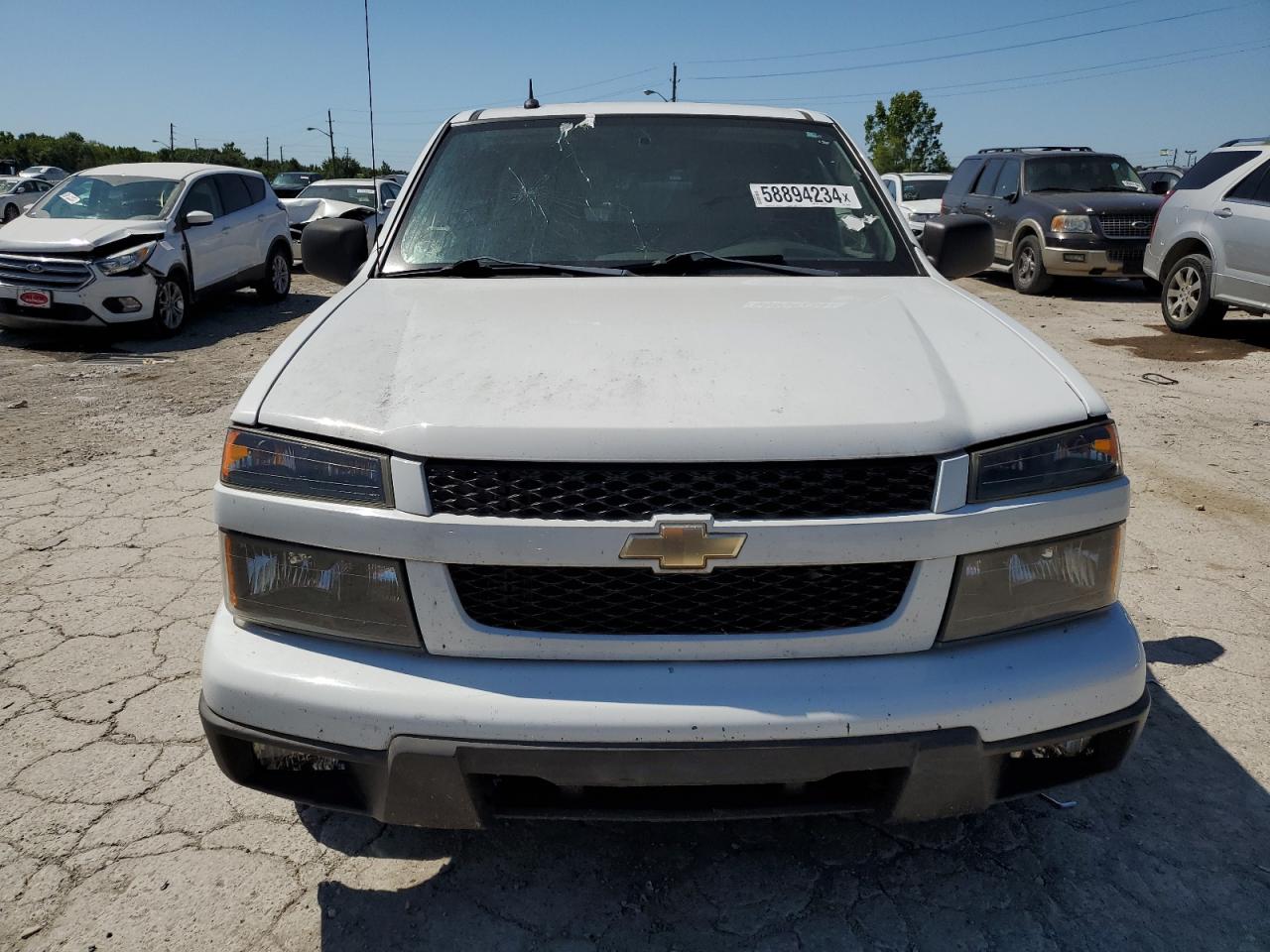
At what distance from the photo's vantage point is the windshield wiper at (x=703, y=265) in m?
2.89

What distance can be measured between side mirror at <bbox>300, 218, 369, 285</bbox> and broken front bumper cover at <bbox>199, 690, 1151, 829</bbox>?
1.85 m

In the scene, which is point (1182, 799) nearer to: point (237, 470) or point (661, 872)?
point (661, 872)

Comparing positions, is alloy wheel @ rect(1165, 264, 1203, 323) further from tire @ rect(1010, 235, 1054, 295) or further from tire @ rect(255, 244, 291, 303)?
tire @ rect(255, 244, 291, 303)

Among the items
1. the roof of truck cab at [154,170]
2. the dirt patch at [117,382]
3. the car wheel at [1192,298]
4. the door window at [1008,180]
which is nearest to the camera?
the dirt patch at [117,382]

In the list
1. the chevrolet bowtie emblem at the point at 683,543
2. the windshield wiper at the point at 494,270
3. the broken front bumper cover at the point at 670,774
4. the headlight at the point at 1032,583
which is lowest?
the broken front bumper cover at the point at 670,774

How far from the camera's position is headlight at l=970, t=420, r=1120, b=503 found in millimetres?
1927

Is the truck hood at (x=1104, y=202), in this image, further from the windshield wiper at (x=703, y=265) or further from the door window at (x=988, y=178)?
the windshield wiper at (x=703, y=265)

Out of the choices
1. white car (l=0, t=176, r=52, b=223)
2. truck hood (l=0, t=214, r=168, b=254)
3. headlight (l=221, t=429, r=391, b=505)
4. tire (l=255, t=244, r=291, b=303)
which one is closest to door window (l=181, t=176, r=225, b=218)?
truck hood (l=0, t=214, r=168, b=254)

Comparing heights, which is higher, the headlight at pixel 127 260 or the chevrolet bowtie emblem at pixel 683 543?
the chevrolet bowtie emblem at pixel 683 543

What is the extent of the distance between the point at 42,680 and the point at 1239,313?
1257 centimetres

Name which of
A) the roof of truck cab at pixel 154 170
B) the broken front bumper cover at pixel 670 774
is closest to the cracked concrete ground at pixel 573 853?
the broken front bumper cover at pixel 670 774

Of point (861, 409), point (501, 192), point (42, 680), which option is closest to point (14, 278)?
point (42, 680)

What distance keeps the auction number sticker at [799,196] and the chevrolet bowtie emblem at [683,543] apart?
1.64 m

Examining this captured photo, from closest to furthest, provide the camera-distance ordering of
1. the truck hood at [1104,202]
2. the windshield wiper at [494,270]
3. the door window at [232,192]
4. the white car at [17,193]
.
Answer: the windshield wiper at [494,270], the door window at [232,192], the truck hood at [1104,202], the white car at [17,193]
